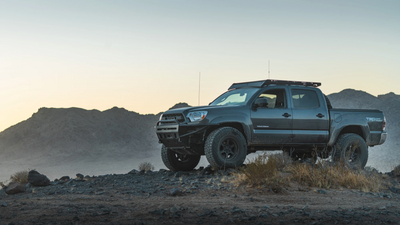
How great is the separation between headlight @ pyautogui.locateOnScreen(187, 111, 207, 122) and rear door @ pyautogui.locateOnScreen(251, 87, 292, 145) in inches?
52.1

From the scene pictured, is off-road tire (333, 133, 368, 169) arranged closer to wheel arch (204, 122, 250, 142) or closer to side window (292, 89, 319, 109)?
side window (292, 89, 319, 109)

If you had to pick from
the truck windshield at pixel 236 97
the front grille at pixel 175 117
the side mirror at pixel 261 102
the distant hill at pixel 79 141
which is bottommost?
the distant hill at pixel 79 141

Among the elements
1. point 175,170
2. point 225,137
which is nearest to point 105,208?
point 225,137

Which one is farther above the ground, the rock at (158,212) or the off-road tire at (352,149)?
the off-road tire at (352,149)

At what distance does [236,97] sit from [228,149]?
5.54 feet

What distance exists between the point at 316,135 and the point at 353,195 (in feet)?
8.38

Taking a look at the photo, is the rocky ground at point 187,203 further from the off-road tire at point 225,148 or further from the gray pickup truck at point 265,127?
the gray pickup truck at point 265,127

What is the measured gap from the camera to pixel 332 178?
1064cm

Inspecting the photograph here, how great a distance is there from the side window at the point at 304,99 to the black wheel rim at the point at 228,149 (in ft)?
7.22

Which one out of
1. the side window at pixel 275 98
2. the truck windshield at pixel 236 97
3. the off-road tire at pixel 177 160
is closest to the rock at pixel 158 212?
the truck windshield at pixel 236 97

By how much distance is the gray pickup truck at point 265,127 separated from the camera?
10.8m

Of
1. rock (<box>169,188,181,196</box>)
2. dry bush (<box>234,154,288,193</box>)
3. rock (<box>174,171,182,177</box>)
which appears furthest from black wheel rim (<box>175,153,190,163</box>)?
rock (<box>169,188,181,196</box>)

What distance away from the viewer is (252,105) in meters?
11.1

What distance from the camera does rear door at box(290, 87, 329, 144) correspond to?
38.6 feet
